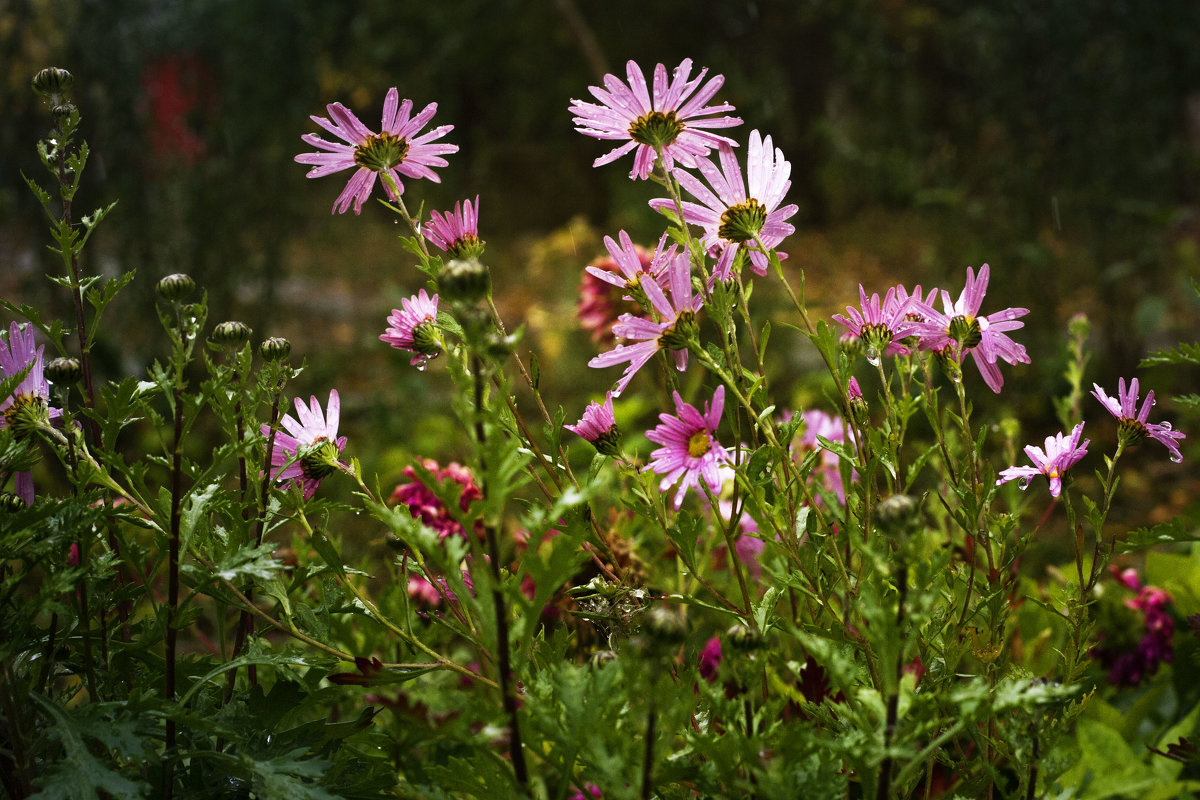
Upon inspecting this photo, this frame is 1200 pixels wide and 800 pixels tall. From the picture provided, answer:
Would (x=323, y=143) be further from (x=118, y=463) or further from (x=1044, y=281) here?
(x=1044, y=281)

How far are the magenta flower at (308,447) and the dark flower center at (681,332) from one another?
213mm

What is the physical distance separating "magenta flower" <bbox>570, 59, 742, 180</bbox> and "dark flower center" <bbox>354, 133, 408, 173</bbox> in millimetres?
126

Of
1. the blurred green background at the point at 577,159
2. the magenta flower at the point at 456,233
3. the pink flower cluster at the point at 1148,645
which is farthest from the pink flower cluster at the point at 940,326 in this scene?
the blurred green background at the point at 577,159

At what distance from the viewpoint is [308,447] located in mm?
604

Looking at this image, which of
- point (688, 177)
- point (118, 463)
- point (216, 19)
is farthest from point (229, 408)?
point (216, 19)

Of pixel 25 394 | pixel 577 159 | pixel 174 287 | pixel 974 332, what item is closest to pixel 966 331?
pixel 974 332

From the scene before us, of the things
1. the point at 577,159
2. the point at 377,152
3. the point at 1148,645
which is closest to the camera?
the point at 377,152

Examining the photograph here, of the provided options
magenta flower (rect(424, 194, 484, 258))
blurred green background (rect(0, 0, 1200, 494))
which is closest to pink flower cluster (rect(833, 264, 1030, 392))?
magenta flower (rect(424, 194, 484, 258))

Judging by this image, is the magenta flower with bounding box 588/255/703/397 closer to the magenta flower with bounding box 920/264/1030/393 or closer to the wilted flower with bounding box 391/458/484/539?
the magenta flower with bounding box 920/264/1030/393

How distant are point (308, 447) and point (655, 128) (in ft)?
0.98

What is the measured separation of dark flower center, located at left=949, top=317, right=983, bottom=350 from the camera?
0.59m

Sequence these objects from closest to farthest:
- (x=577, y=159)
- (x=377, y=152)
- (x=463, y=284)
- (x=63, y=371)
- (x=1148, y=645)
Answer: 1. (x=463, y=284)
2. (x=63, y=371)
3. (x=377, y=152)
4. (x=1148, y=645)
5. (x=577, y=159)

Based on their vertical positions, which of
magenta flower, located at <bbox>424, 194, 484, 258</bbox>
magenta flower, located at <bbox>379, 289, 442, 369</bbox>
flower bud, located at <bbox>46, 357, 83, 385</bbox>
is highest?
magenta flower, located at <bbox>424, 194, 484, 258</bbox>

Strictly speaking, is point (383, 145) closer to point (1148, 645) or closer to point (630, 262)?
point (630, 262)
